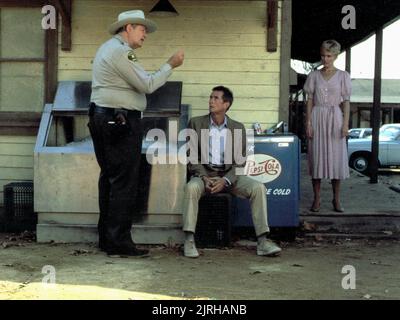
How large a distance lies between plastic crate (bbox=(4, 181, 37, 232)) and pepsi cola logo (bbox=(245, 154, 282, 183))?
2218mm

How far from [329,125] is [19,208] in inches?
131

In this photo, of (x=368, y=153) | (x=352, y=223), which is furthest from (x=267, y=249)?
(x=368, y=153)

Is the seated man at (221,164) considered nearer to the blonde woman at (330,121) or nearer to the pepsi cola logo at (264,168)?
the pepsi cola logo at (264,168)

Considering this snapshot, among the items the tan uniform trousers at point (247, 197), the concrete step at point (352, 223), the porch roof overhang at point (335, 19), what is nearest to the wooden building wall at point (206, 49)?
the concrete step at point (352, 223)

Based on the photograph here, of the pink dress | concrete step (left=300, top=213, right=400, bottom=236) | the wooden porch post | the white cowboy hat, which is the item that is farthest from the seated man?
the wooden porch post

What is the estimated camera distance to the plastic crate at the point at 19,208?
20.3ft

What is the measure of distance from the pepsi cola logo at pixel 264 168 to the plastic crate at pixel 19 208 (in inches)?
87.3

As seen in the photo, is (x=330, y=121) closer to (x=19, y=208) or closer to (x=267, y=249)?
(x=267, y=249)

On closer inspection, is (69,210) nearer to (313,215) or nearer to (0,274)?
(0,274)

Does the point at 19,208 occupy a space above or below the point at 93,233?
above

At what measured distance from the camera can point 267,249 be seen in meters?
5.35

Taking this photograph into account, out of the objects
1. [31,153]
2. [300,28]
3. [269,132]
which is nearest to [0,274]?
[31,153]

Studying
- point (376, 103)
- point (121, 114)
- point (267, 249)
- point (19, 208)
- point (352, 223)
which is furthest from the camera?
point (376, 103)

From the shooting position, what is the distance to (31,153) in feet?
21.8
